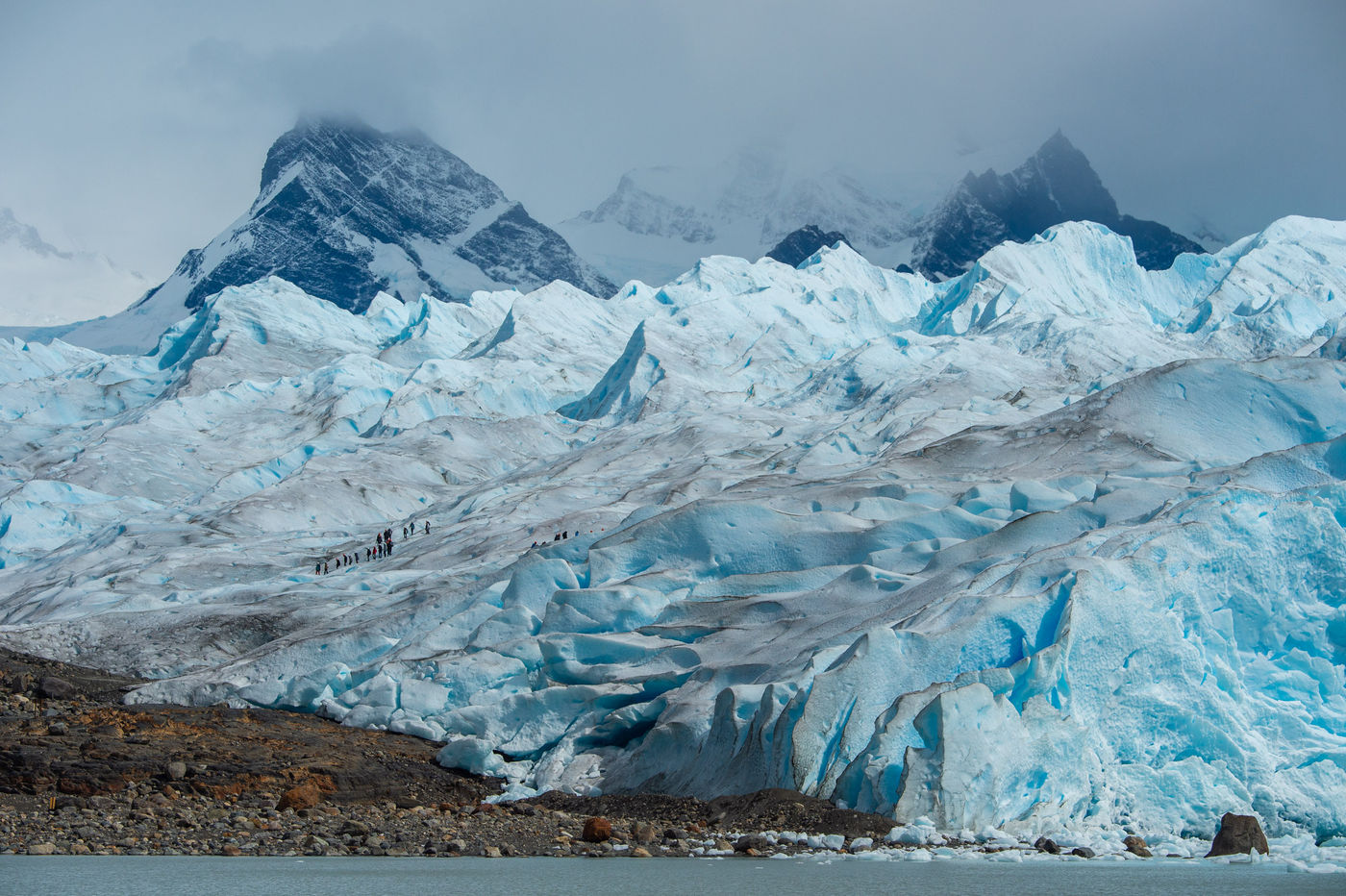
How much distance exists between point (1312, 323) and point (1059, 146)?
108375 millimetres

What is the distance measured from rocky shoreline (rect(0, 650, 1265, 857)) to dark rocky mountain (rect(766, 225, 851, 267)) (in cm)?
14334

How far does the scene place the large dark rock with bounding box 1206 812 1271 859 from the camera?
14625mm

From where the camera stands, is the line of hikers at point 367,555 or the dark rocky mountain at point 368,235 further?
the dark rocky mountain at point 368,235

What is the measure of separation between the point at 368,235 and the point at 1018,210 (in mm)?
83300

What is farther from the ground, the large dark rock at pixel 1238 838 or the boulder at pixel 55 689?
the boulder at pixel 55 689

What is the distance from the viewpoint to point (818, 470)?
3922 cm

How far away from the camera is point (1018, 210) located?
166500 mm

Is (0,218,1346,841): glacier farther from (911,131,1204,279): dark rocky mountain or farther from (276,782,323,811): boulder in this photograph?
(911,131,1204,279): dark rocky mountain

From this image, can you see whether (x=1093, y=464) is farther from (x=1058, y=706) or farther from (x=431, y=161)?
(x=431, y=161)

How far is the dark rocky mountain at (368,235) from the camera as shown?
16588cm

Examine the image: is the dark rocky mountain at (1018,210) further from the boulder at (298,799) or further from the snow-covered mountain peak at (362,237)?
the boulder at (298,799)

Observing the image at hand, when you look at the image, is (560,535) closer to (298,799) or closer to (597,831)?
(298,799)

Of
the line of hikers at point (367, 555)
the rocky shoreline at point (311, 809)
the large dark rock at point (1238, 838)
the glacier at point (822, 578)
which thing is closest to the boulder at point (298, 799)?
the rocky shoreline at point (311, 809)

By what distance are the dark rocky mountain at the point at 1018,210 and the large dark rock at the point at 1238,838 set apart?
146 m
